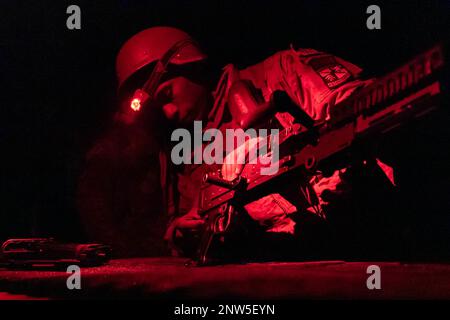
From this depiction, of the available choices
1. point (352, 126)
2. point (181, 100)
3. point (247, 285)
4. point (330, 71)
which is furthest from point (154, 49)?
point (247, 285)

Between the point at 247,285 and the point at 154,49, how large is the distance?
2.30 m

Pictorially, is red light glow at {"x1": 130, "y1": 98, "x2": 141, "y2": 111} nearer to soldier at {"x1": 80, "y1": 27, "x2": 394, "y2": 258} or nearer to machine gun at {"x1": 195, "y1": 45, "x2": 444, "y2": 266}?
soldier at {"x1": 80, "y1": 27, "x2": 394, "y2": 258}

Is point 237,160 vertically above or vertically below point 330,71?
below

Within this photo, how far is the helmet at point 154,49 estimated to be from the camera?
3238 mm

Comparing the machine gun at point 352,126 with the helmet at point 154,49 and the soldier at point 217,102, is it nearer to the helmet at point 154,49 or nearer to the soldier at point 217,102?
the soldier at point 217,102

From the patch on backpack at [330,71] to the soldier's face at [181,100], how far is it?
1.09 metres

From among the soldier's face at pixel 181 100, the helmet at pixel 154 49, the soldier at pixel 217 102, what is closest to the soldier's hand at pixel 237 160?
the soldier at pixel 217 102

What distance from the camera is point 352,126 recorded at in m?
1.56

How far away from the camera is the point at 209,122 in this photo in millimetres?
3285

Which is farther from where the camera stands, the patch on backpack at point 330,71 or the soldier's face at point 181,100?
the soldier's face at point 181,100

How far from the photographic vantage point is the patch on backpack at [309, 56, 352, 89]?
2.30m

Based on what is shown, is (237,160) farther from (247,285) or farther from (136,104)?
(136,104)

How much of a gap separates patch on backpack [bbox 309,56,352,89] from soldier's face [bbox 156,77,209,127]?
1.09 meters

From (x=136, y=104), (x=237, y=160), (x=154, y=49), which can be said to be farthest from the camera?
(x=154, y=49)
